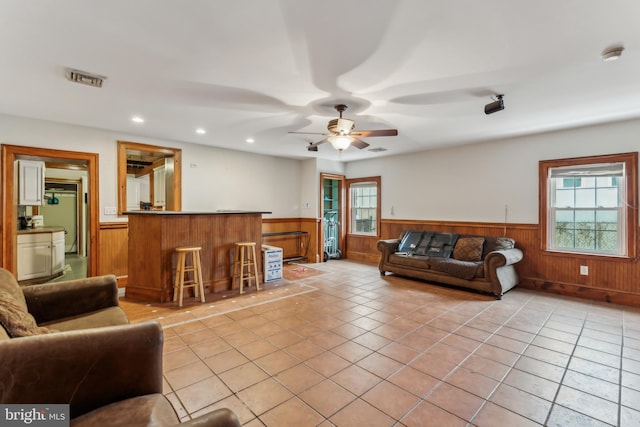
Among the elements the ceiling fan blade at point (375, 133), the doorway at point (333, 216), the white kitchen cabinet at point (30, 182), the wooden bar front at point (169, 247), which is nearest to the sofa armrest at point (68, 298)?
the wooden bar front at point (169, 247)

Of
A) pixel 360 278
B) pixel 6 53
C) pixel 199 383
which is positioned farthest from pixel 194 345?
pixel 360 278

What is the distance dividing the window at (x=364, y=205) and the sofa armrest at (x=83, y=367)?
593cm

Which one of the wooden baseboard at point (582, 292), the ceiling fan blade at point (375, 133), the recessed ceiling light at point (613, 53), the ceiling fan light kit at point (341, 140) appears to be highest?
the recessed ceiling light at point (613, 53)

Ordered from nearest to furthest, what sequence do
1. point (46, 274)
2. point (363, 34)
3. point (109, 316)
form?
point (363, 34) → point (109, 316) → point (46, 274)

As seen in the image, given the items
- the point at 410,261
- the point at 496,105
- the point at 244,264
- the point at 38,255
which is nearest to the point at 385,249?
the point at 410,261

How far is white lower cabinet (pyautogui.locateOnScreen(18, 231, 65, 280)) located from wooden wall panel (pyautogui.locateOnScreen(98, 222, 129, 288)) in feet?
5.09

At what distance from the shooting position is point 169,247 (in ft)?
13.1

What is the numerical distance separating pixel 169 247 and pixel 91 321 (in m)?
1.96

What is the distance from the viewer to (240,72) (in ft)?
8.58

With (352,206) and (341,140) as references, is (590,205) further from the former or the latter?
(352,206)

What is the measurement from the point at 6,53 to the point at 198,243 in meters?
2.67

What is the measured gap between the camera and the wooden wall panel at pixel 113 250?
4543 millimetres

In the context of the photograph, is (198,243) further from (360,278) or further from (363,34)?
(363,34)

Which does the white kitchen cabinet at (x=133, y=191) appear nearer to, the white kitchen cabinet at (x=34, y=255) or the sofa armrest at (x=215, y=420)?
the white kitchen cabinet at (x=34, y=255)
